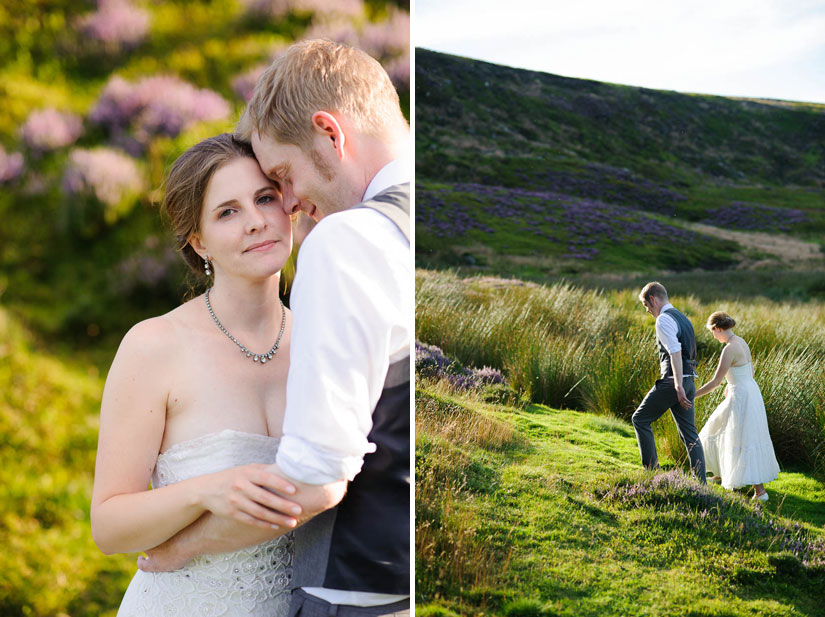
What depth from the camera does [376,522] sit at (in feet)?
4.25

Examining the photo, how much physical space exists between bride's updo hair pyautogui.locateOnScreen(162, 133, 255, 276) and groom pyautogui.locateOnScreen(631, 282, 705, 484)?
1891mm

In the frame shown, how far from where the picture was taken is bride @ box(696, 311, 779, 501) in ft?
8.64

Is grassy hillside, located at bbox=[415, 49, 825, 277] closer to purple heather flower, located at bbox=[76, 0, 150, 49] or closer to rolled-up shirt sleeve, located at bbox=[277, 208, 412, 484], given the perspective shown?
purple heather flower, located at bbox=[76, 0, 150, 49]

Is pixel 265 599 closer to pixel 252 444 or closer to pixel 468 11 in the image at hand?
pixel 252 444

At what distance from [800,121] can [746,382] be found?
1.50 m

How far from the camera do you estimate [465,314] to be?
325cm

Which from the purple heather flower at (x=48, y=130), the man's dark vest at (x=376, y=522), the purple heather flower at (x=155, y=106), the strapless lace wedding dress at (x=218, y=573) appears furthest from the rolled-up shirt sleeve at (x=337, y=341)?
the purple heather flower at (x=48, y=130)

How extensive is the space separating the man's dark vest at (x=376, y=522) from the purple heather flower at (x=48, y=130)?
11.3 ft

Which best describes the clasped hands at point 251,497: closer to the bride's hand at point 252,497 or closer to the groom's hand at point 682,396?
the bride's hand at point 252,497

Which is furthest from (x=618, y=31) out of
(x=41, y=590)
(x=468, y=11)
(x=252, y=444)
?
(x=41, y=590)

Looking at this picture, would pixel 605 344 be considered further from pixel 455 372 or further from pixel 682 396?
pixel 455 372

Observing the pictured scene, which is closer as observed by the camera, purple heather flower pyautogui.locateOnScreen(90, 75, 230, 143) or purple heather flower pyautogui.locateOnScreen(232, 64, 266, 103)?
purple heather flower pyautogui.locateOnScreen(90, 75, 230, 143)

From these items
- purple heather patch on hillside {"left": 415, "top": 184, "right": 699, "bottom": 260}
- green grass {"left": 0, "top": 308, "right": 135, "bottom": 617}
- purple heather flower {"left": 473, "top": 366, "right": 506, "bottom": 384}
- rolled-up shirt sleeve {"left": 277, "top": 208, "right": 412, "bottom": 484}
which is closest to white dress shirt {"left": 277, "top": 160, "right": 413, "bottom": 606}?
rolled-up shirt sleeve {"left": 277, "top": 208, "right": 412, "bottom": 484}

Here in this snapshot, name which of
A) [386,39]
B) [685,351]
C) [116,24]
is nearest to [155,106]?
[116,24]
